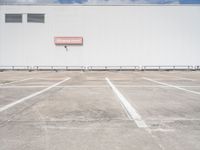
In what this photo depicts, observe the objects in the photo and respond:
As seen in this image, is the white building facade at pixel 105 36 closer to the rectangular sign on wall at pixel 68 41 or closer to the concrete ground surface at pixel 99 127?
the rectangular sign on wall at pixel 68 41

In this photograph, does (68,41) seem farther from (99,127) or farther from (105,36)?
(99,127)

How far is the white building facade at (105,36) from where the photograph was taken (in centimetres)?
3516

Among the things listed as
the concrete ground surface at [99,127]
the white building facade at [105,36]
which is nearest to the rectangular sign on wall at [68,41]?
the white building facade at [105,36]

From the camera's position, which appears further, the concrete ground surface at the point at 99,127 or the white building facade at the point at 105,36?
the white building facade at the point at 105,36

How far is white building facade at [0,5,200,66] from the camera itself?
35.2 m

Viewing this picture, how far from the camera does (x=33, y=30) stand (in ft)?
117

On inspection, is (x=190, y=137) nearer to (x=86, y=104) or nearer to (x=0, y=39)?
(x=86, y=104)

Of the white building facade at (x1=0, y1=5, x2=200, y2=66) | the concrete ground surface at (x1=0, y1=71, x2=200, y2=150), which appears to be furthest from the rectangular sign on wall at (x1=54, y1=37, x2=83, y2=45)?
the concrete ground surface at (x1=0, y1=71, x2=200, y2=150)

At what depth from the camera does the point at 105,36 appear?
35.1 meters

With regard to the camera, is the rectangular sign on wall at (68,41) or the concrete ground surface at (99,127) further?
the rectangular sign on wall at (68,41)

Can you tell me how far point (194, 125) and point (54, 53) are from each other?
32.7 meters

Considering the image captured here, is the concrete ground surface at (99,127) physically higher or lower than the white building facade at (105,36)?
lower

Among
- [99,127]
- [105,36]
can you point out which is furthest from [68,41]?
[99,127]

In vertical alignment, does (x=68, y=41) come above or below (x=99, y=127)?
above
